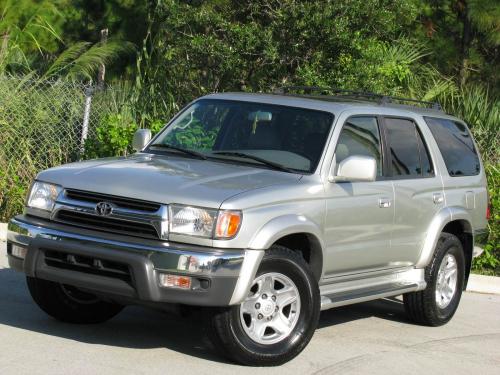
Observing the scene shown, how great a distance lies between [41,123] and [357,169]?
22.1 feet

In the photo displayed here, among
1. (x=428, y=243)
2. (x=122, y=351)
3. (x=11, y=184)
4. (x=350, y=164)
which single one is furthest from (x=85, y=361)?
(x=11, y=184)

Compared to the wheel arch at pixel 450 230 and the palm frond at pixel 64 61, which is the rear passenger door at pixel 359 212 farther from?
the palm frond at pixel 64 61

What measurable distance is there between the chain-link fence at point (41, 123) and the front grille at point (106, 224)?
19.9 feet

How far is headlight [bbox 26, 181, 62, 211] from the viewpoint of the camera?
6965 mm

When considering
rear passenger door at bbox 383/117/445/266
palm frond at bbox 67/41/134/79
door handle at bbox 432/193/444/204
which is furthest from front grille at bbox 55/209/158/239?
palm frond at bbox 67/41/134/79

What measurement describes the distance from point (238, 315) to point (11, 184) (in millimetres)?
→ 6760

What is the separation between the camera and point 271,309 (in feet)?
22.5

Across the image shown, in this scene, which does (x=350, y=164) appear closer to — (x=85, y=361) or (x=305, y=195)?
(x=305, y=195)

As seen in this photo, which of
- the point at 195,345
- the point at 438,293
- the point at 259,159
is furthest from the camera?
the point at 438,293

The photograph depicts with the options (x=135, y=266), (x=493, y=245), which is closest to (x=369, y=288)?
(x=135, y=266)

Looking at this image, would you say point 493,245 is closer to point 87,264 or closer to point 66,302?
point 66,302

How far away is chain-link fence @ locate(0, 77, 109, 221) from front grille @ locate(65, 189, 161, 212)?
6.07m

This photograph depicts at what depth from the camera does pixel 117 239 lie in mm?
6566

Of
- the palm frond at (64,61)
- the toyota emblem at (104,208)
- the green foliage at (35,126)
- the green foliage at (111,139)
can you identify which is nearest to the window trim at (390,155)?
the toyota emblem at (104,208)
